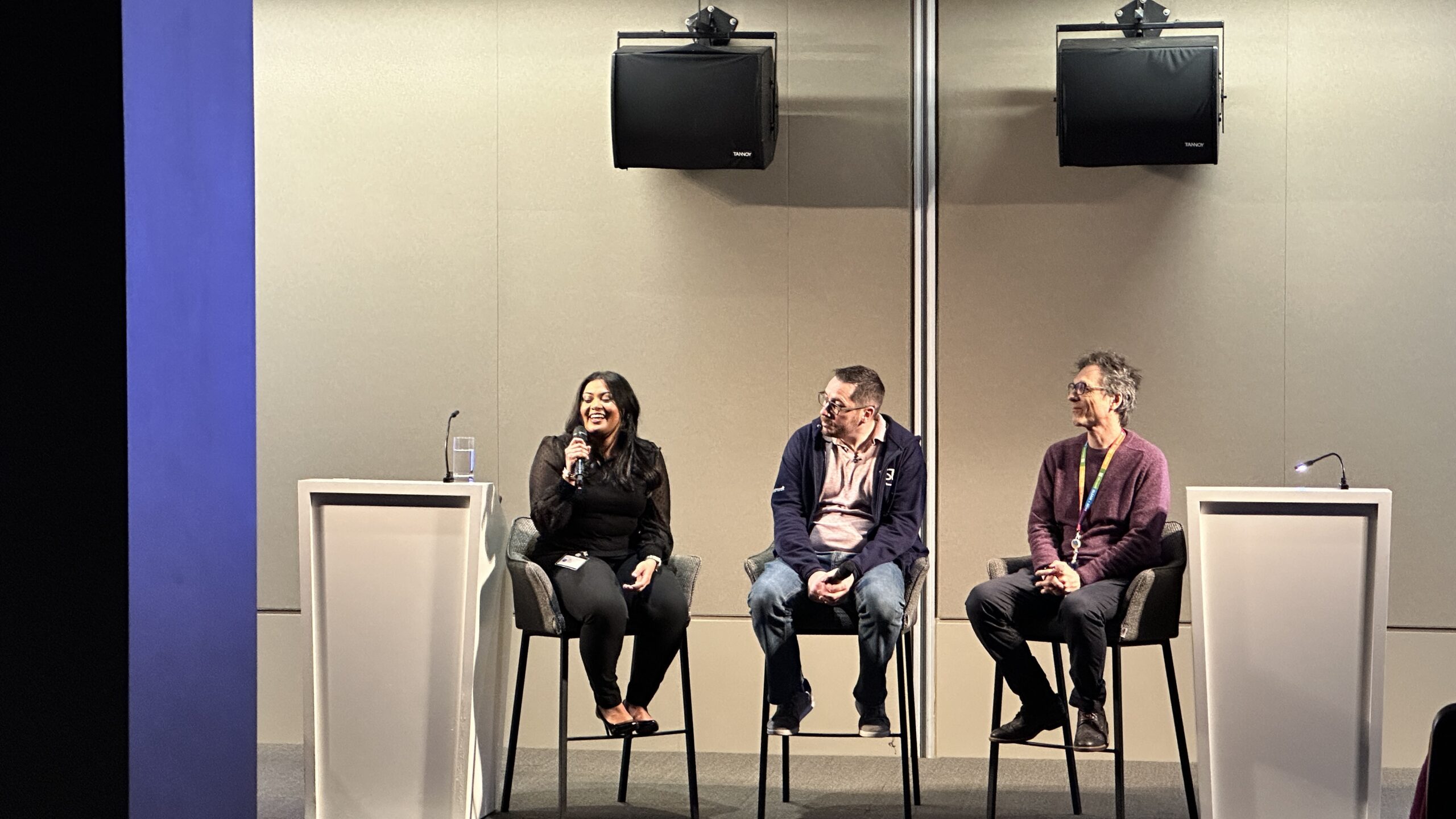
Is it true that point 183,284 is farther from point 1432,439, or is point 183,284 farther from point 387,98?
point 1432,439

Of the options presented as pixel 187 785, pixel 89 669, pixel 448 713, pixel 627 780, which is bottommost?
pixel 627 780

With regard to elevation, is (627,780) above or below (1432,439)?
below

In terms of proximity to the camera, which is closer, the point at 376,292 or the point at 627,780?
the point at 627,780

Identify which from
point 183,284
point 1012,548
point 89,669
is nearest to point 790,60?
point 1012,548

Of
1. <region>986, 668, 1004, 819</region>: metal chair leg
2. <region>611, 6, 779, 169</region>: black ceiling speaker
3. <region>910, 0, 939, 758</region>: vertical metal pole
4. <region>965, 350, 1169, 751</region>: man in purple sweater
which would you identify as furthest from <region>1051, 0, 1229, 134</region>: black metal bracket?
<region>986, 668, 1004, 819</region>: metal chair leg

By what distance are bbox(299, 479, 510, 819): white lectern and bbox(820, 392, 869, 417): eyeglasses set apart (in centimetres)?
115

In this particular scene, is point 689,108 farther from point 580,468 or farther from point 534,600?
point 534,600

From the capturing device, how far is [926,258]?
554cm

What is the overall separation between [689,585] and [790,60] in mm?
2245

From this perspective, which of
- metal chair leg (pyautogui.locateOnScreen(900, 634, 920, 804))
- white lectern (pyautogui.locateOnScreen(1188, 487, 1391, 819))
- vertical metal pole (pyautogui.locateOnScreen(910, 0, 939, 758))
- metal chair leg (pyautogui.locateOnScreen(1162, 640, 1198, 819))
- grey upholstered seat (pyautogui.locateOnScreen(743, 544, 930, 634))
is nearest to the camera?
white lectern (pyautogui.locateOnScreen(1188, 487, 1391, 819))

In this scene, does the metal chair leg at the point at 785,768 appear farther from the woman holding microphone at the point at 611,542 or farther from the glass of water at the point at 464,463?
the glass of water at the point at 464,463

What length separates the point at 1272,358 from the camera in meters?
5.42

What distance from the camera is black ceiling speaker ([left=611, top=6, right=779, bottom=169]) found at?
5246mm

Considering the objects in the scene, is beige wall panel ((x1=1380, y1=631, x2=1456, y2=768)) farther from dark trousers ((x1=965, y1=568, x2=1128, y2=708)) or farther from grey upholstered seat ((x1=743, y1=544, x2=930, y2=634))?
grey upholstered seat ((x1=743, y1=544, x2=930, y2=634))
